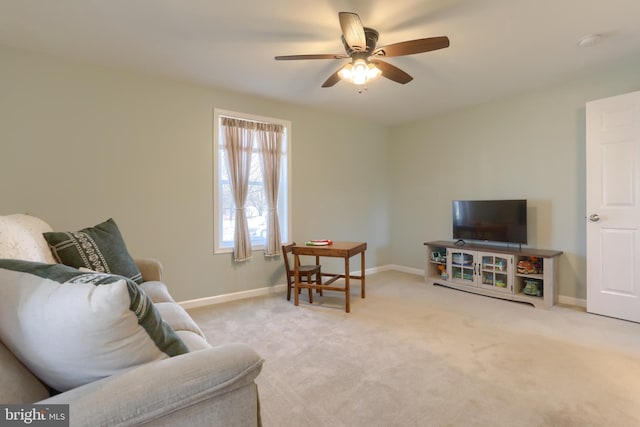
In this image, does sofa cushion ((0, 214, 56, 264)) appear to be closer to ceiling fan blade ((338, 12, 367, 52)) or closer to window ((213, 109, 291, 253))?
window ((213, 109, 291, 253))

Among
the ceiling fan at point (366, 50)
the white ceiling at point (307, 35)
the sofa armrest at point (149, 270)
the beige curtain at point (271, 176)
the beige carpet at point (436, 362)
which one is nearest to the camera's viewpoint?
the beige carpet at point (436, 362)

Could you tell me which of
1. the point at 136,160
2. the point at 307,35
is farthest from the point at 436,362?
the point at 136,160

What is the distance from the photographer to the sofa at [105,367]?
712 millimetres

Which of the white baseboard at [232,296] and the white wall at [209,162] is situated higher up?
the white wall at [209,162]

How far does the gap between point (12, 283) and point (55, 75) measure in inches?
114

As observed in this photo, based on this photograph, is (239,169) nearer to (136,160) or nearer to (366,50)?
(136,160)

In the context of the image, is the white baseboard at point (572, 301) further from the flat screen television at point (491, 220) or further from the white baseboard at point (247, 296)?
the flat screen television at point (491, 220)

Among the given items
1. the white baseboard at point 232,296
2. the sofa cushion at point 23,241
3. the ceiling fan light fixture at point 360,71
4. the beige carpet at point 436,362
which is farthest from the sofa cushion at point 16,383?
the white baseboard at point 232,296

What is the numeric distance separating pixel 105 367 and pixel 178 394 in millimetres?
210

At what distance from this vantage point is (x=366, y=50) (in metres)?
2.33

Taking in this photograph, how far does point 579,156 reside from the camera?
134 inches

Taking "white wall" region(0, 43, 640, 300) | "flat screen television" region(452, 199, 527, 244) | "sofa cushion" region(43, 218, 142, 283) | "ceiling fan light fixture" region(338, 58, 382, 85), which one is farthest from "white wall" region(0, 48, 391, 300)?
"flat screen television" region(452, 199, 527, 244)

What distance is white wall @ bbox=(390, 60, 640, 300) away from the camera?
340cm

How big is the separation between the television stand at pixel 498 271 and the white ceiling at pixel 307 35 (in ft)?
6.51
